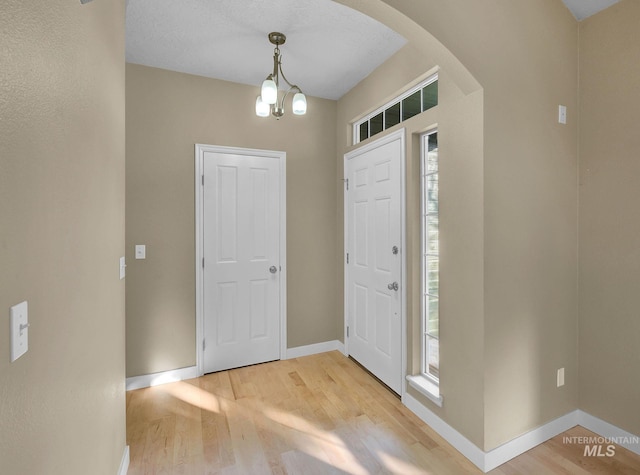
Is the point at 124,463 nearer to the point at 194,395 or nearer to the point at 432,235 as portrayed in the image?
the point at 194,395

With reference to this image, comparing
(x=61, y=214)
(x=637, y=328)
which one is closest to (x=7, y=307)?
(x=61, y=214)

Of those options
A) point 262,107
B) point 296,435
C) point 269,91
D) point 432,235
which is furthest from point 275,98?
point 296,435

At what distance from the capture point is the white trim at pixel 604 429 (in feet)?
6.31

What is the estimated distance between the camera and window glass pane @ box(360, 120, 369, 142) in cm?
315

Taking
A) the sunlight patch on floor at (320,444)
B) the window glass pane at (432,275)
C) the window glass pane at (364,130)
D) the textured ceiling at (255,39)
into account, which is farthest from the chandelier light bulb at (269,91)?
the sunlight patch on floor at (320,444)

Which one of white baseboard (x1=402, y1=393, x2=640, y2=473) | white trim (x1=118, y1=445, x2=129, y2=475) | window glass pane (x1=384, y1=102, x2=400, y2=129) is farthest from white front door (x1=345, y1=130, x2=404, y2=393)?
white trim (x1=118, y1=445, x2=129, y2=475)

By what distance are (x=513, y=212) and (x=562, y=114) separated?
2.73ft

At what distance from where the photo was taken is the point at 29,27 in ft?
2.35

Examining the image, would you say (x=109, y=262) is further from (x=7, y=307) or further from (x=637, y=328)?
(x=637, y=328)

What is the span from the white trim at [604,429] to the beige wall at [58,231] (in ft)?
9.49

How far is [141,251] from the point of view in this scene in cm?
277

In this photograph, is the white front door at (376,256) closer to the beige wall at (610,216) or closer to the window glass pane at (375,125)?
the window glass pane at (375,125)

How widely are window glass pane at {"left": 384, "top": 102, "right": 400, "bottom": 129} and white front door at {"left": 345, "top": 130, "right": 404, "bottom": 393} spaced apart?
158 millimetres

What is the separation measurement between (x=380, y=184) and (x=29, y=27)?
242cm
